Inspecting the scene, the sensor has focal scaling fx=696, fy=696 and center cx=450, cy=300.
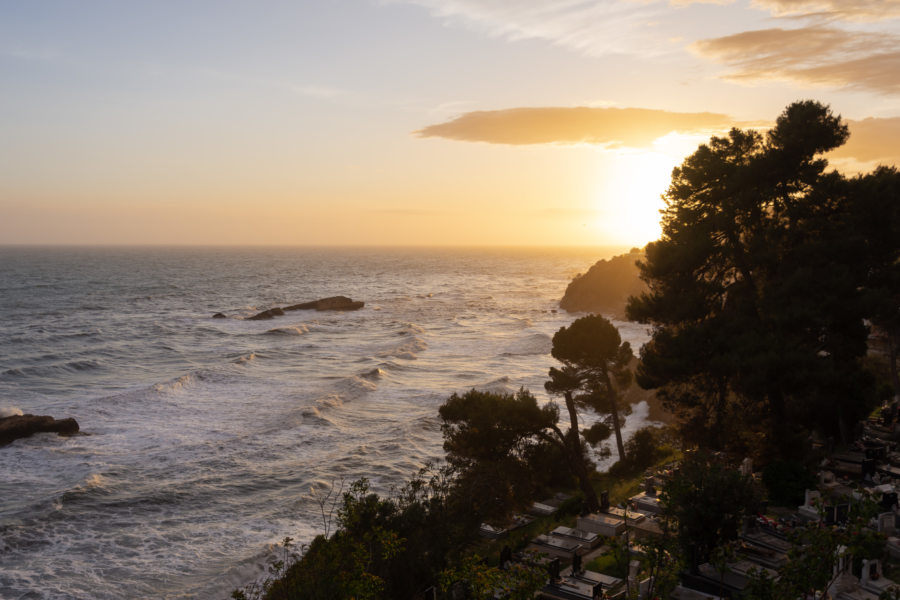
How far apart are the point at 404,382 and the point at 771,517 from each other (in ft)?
111

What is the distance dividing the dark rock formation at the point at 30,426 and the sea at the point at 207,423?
663 mm

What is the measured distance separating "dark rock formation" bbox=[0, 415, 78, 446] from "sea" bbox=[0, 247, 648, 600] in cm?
66

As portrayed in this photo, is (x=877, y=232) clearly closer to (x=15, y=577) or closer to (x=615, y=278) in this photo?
(x=15, y=577)

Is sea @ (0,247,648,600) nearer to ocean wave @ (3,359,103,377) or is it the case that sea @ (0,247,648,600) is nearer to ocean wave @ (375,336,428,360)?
ocean wave @ (3,359,103,377)

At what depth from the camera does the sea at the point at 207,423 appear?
23203 millimetres

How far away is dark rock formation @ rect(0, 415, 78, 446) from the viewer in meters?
35.1

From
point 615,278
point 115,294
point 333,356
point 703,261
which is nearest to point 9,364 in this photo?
point 333,356

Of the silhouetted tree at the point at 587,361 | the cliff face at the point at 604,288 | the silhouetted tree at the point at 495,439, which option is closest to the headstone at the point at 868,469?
the silhouetted tree at the point at 587,361

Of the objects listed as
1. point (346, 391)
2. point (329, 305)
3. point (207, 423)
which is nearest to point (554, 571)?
point (207, 423)

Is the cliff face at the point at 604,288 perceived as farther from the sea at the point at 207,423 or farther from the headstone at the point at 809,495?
the headstone at the point at 809,495

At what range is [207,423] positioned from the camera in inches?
1534

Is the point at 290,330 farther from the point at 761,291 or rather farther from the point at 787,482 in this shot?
the point at 787,482

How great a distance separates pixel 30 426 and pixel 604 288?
82417 mm

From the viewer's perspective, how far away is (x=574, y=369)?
2836 centimetres
